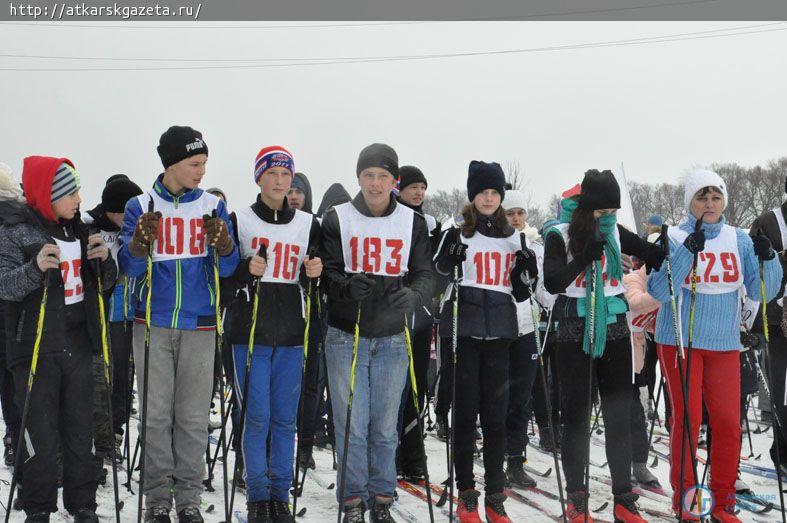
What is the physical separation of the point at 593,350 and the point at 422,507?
1602 millimetres

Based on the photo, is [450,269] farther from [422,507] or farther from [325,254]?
A: [422,507]

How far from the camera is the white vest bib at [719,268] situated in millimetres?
4797

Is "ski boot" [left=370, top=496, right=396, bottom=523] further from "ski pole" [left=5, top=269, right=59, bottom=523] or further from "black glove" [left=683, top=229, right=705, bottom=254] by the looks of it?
"black glove" [left=683, top=229, right=705, bottom=254]

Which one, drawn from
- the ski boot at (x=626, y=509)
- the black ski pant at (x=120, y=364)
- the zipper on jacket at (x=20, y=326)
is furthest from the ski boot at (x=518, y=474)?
the zipper on jacket at (x=20, y=326)

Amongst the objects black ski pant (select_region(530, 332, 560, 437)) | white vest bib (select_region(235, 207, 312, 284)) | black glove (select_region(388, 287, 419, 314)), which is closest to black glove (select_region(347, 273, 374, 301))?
black glove (select_region(388, 287, 419, 314))

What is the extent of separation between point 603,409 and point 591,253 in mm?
1021

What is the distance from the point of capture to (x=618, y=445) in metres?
4.55

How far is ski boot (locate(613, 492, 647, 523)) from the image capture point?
14.5ft

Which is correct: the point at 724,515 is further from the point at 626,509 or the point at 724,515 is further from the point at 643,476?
the point at 643,476

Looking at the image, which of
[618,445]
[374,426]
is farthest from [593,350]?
[374,426]

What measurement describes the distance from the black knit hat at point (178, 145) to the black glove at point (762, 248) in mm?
3624

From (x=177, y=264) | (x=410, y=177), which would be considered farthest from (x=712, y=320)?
(x=177, y=264)

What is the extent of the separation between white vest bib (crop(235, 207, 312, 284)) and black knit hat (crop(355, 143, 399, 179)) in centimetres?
57

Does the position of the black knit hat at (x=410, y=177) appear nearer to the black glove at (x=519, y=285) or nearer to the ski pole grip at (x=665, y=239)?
the black glove at (x=519, y=285)
